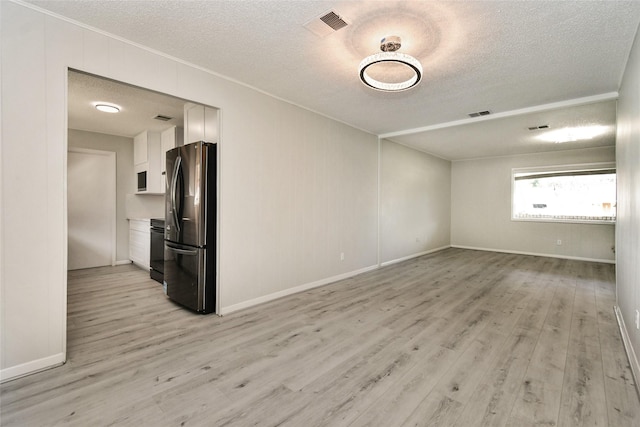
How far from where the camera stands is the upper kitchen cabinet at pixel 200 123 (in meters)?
3.21

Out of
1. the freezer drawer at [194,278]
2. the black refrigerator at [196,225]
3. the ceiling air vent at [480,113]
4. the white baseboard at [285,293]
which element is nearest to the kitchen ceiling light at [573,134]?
the ceiling air vent at [480,113]

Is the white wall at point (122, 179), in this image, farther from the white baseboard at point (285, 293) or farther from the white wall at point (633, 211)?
the white wall at point (633, 211)

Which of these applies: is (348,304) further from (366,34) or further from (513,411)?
(366,34)

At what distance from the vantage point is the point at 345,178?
4.73m

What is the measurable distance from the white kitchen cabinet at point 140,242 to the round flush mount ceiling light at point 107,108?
172 cm

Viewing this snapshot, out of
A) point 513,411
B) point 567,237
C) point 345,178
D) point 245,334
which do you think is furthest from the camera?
point 567,237

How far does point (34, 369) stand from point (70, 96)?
319cm

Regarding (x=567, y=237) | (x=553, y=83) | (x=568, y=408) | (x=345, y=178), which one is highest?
(x=553, y=83)

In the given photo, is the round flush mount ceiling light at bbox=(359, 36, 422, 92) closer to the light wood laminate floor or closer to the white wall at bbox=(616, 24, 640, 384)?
the white wall at bbox=(616, 24, 640, 384)

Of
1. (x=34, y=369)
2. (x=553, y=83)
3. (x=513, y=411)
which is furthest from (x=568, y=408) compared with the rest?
(x=34, y=369)

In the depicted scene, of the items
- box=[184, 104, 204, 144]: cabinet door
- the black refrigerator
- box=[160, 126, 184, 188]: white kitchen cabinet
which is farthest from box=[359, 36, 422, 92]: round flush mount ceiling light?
box=[160, 126, 184, 188]: white kitchen cabinet

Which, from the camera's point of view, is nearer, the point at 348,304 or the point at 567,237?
the point at 348,304

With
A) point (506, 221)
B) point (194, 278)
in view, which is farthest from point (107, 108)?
point (506, 221)

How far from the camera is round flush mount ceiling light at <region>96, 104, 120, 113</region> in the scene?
395cm
